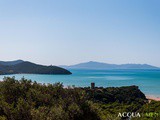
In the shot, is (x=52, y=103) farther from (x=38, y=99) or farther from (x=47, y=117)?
(x=47, y=117)

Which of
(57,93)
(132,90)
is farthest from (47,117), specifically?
(132,90)

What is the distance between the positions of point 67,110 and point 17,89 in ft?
18.4

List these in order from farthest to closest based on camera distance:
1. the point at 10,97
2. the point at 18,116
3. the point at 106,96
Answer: the point at 106,96 < the point at 10,97 < the point at 18,116

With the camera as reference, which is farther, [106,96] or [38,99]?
[106,96]

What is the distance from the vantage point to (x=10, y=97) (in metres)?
20.1

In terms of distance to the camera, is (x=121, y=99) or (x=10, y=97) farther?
(x=121, y=99)

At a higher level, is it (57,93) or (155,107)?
(57,93)

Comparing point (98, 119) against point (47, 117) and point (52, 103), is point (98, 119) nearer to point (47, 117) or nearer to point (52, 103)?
point (52, 103)

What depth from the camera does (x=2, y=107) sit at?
55.4 feet

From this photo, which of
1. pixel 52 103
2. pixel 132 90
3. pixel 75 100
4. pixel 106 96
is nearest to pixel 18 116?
pixel 52 103

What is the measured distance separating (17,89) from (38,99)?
2659mm

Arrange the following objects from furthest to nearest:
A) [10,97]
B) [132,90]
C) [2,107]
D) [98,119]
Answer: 1. [132,90]
2. [10,97]
3. [98,119]
4. [2,107]

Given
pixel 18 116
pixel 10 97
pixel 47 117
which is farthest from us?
pixel 10 97

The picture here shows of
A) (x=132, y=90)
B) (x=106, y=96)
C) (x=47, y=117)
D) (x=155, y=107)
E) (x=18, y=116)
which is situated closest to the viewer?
(x=47, y=117)
